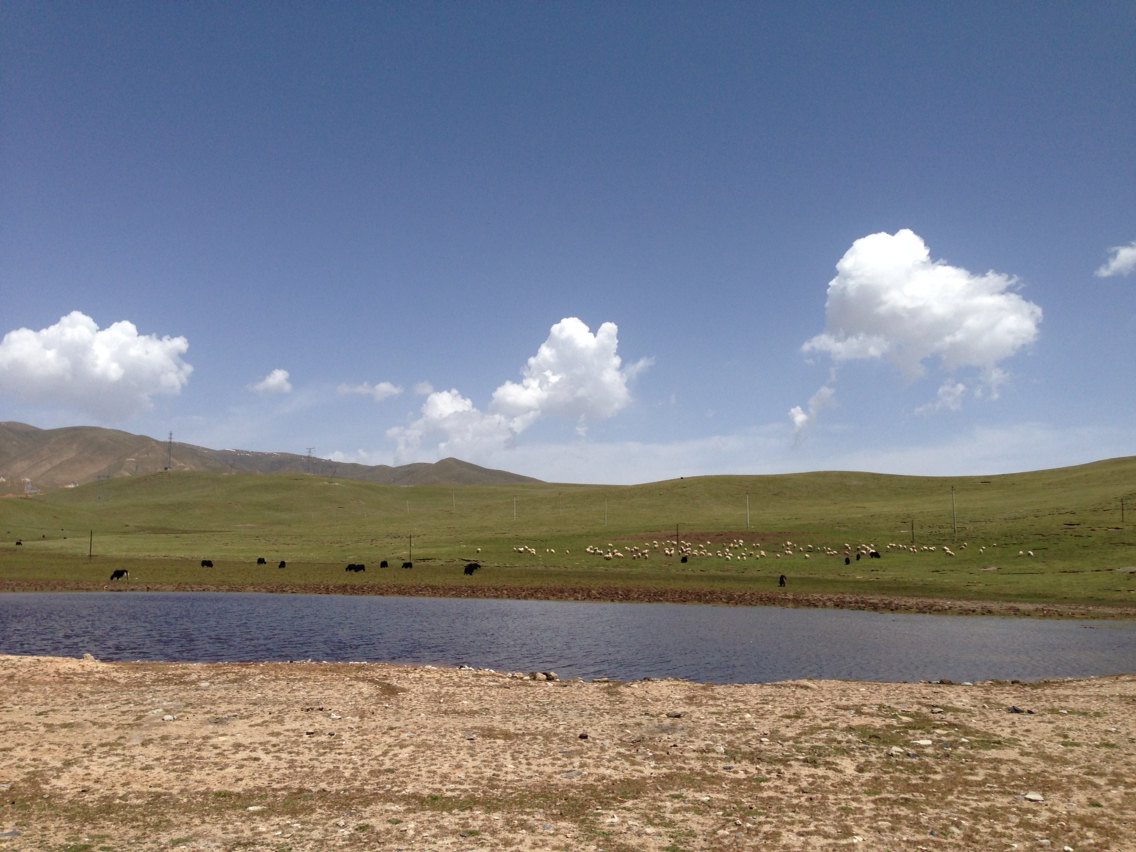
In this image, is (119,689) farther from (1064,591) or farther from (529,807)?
(1064,591)

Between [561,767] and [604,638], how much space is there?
63.8 ft

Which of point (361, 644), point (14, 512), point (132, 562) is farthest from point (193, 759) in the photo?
point (14, 512)

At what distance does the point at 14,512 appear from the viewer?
122000mm

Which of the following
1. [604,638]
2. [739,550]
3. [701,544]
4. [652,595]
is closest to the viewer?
[604,638]

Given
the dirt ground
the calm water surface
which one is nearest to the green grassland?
the calm water surface

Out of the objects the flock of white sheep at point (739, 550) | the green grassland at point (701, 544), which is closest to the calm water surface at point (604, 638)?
the green grassland at point (701, 544)

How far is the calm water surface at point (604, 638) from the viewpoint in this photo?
25.6 metres

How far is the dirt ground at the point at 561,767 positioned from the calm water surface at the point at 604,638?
237 inches

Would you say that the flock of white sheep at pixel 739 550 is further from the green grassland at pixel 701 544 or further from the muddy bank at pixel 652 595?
the muddy bank at pixel 652 595

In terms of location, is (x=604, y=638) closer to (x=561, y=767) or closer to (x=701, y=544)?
(x=561, y=767)

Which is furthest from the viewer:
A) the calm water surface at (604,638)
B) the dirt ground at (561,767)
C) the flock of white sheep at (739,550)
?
the flock of white sheep at (739,550)

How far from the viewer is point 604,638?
31984mm

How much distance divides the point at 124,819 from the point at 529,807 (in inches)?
213

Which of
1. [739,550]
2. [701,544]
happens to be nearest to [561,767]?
[739,550]
